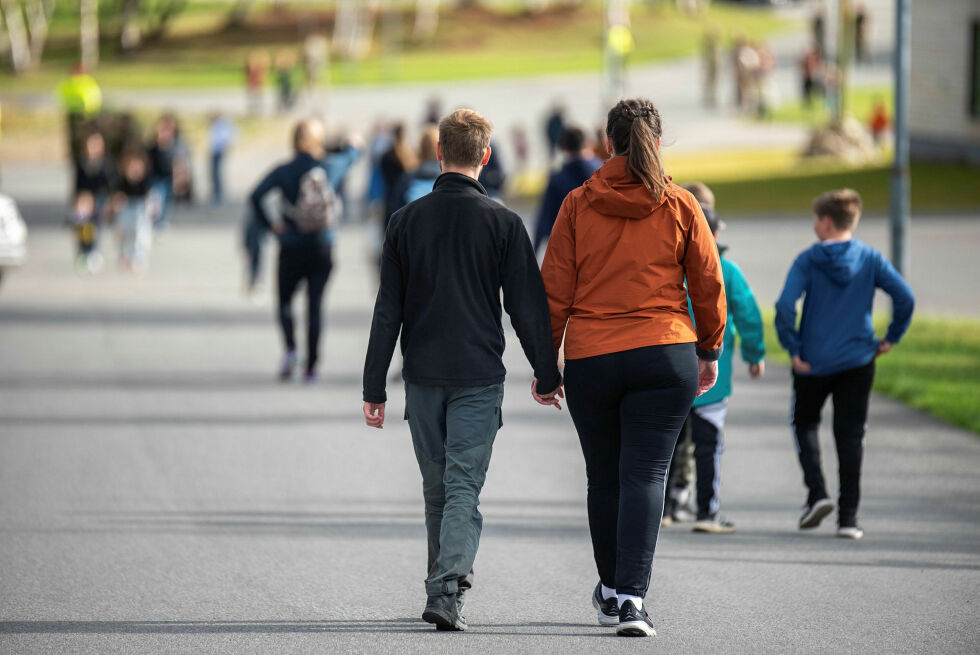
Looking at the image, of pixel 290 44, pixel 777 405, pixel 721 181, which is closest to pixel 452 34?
pixel 290 44

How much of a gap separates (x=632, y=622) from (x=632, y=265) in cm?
126

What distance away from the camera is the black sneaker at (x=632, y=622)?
5.17 m

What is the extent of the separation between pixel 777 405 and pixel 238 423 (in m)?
3.70

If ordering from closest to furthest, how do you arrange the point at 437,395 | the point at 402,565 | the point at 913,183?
the point at 437,395 → the point at 402,565 → the point at 913,183

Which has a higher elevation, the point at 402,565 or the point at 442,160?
the point at 442,160

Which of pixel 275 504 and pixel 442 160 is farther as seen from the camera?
pixel 275 504

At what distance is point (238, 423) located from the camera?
9617 millimetres

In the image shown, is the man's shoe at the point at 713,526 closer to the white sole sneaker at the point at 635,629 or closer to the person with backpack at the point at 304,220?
the white sole sneaker at the point at 635,629

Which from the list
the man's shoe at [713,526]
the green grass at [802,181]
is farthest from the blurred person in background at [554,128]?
the man's shoe at [713,526]

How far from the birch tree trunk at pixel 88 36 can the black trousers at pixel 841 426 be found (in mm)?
63035

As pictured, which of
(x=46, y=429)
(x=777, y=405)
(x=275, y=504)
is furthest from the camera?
(x=777, y=405)

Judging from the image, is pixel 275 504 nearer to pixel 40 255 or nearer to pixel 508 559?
pixel 508 559

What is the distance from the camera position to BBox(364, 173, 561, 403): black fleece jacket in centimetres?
528

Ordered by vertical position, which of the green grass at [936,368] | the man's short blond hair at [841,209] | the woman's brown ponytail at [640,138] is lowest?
the green grass at [936,368]
